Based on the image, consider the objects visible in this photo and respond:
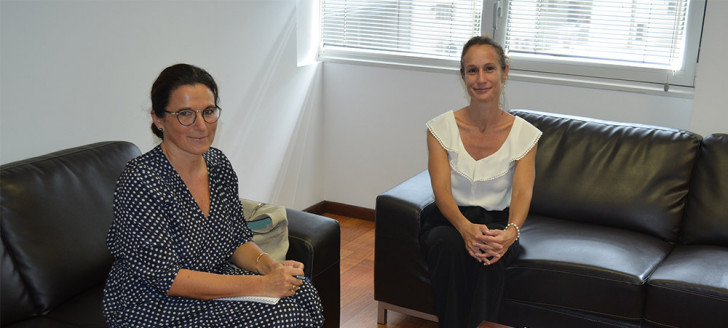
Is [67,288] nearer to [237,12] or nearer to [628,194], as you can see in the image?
[237,12]

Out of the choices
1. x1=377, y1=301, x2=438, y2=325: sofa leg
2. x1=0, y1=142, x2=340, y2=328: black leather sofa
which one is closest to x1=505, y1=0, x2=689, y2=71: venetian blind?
x1=377, y1=301, x2=438, y2=325: sofa leg

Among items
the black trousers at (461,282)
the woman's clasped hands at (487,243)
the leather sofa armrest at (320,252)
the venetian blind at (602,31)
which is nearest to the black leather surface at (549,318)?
the black trousers at (461,282)

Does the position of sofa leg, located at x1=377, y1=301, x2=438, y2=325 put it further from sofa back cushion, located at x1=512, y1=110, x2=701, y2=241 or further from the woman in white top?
sofa back cushion, located at x1=512, y1=110, x2=701, y2=241

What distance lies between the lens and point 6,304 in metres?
2.03

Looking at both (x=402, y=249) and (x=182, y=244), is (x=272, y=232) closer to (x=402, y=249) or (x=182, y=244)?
(x=182, y=244)

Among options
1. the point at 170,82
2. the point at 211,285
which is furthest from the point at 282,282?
the point at 170,82

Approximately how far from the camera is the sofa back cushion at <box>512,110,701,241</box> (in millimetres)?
2893

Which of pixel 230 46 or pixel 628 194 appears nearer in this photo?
pixel 628 194

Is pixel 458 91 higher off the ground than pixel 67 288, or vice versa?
pixel 458 91

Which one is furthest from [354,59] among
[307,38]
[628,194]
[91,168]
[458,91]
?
[91,168]

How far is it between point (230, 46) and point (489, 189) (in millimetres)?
1463

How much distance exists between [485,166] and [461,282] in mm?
466

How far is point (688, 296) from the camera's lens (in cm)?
238

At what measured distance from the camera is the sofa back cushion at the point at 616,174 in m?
2.89
